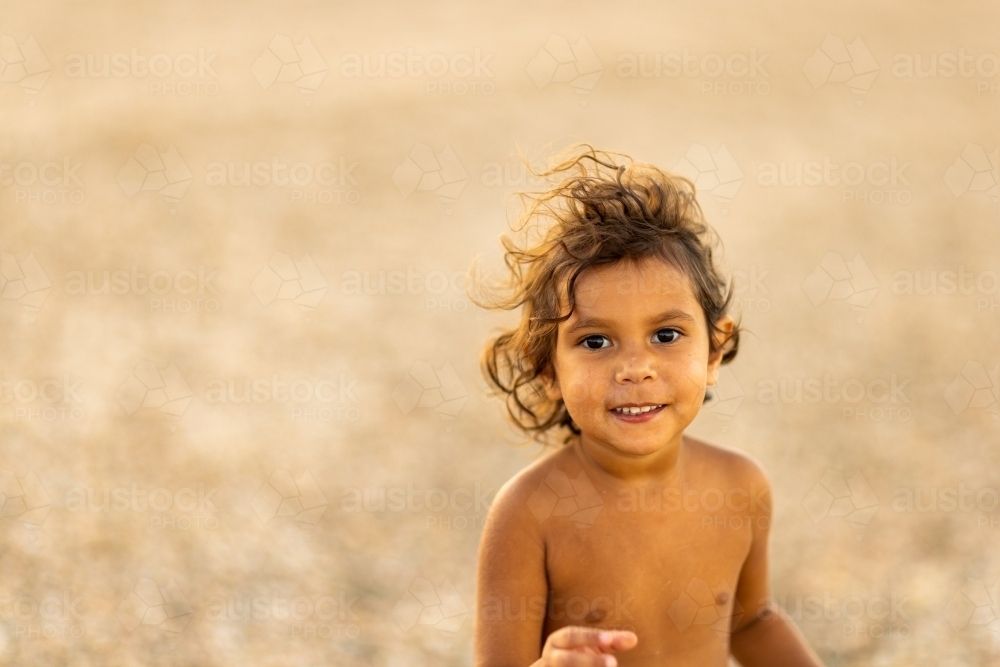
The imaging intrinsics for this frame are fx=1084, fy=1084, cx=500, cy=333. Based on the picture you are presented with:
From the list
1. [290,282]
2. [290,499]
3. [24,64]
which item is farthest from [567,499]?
[24,64]

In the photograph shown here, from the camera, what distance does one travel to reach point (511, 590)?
237 centimetres

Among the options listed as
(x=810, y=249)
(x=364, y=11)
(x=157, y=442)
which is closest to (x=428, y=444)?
(x=157, y=442)

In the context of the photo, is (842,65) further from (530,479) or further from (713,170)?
(530,479)

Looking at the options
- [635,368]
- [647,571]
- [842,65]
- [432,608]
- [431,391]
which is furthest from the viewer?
[842,65]

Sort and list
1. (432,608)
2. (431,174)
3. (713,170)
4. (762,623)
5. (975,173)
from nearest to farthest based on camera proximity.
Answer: (762,623) < (432,608) < (975,173) < (713,170) < (431,174)

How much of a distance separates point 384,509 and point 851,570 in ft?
7.06

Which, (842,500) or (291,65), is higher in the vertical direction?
(291,65)

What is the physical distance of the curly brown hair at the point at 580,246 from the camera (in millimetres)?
2391

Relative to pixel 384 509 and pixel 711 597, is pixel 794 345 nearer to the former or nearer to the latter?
pixel 384 509

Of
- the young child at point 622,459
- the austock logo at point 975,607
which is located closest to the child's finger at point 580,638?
the young child at point 622,459

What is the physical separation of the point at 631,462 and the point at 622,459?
2 cm

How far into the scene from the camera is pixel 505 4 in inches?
673

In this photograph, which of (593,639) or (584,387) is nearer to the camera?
(593,639)

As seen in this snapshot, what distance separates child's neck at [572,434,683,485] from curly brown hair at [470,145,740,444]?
208mm
